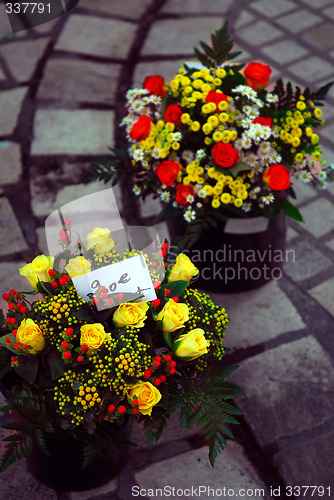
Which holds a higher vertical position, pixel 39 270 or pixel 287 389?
pixel 39 270

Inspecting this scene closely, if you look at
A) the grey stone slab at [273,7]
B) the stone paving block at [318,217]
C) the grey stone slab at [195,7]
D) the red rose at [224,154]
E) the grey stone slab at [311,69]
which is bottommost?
the stone paving block at [318,217]

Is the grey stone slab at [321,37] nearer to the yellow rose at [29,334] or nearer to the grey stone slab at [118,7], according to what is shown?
the grey stone slab at [118,7]

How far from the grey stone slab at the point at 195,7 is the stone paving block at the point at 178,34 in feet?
0.39

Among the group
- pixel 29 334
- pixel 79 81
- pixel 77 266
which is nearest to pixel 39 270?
pixel 77 266

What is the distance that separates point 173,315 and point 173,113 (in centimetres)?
85

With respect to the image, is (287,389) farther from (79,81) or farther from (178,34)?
(178,34)

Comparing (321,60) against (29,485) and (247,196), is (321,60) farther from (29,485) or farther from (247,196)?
(29,485)

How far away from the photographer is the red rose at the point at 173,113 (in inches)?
71.5

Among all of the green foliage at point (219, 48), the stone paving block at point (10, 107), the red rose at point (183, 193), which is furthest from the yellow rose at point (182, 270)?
the stone paving block at point (10, 107)

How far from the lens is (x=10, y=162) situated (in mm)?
2928

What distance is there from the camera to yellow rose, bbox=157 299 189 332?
4.22 feet

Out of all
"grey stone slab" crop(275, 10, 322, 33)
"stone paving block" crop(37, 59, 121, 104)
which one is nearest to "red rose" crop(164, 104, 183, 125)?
"stone paving block" crop(37, 59, 121, 104)

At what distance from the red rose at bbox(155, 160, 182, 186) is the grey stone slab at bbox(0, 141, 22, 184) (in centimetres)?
131

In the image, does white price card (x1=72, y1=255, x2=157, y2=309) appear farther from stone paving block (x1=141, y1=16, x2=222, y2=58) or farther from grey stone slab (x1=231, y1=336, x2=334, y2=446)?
stone paving block (x1=141, y1=16, x2=222, y2=58)
